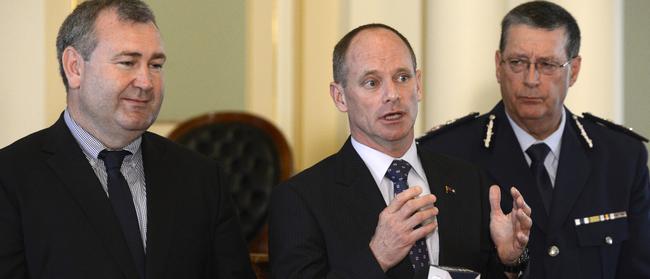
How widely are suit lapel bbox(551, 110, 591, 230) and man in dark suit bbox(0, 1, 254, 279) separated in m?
1.06

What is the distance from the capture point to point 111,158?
7.89 ft

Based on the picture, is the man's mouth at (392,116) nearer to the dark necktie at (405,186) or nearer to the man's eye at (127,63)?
the dark necktie at (405,186)

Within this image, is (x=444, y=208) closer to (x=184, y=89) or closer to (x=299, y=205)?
(x=299, y=205)

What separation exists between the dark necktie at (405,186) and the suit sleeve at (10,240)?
908mm

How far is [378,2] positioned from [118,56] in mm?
2110

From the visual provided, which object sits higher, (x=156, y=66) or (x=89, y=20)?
(x=89, y=20)

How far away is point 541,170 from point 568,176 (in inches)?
3.7

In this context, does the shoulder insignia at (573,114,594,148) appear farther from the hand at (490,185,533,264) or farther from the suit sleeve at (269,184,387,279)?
the suit sleeve at (269,184,387,279)

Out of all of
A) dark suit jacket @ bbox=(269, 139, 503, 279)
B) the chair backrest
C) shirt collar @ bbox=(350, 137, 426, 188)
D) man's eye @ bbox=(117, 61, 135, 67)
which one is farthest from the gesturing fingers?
the chair backrest

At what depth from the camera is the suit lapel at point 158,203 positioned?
2.35 metres

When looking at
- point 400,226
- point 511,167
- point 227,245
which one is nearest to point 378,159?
point 400,226

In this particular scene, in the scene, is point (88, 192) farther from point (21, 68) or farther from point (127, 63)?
point (21, 68)

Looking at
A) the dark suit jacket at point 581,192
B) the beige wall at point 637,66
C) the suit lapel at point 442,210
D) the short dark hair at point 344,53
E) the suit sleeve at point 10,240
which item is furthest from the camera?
the beige wall at point 637,66

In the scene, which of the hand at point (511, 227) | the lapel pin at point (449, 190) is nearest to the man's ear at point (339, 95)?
the lapel pin at point (449, 190)
